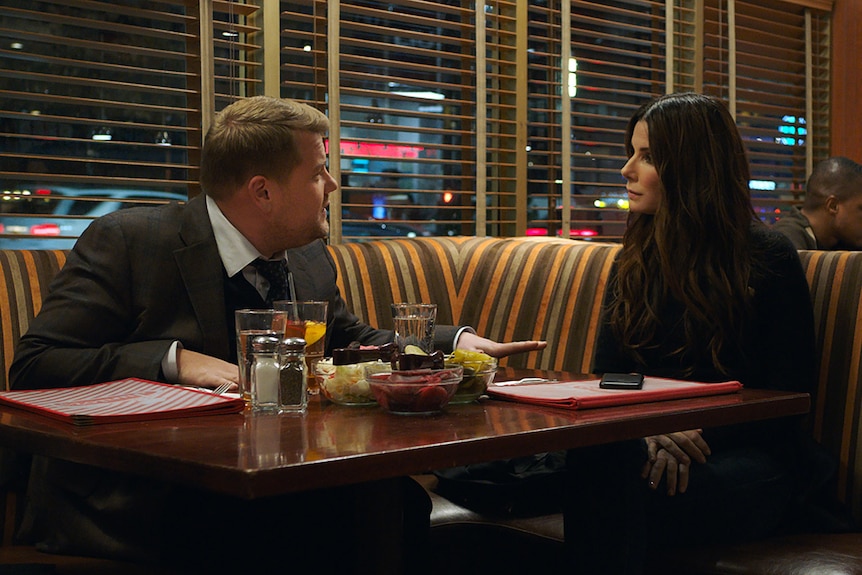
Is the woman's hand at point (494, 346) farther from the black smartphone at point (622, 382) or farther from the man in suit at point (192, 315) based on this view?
the black smartphone at point (622, 382)

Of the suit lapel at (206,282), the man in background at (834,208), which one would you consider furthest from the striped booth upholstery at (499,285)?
the man in background at (834,208)

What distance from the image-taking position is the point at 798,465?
230 centimetres

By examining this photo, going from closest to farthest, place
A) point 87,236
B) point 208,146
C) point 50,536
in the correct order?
point 50,536, point 87,236, point 208,146

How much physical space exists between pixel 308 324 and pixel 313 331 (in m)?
0.02

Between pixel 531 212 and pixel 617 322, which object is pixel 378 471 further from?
pixel 531 212

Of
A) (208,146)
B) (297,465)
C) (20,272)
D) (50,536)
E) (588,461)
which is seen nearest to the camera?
(297,465)

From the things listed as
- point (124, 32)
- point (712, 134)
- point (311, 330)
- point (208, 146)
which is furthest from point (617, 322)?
point (124, 32)

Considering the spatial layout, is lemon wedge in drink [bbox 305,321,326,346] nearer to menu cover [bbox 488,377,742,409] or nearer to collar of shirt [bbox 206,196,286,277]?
menu cover [bbox 488,377,742,409]

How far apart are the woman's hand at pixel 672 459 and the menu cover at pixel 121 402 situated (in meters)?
0.87

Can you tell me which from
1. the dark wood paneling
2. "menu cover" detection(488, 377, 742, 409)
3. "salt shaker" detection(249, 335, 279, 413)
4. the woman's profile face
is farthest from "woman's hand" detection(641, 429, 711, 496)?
the dark wood paneling

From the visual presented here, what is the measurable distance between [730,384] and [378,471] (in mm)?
913

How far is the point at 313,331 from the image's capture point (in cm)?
182

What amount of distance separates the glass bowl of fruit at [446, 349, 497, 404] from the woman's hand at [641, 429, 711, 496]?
451mm

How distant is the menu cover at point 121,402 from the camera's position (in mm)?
1513
